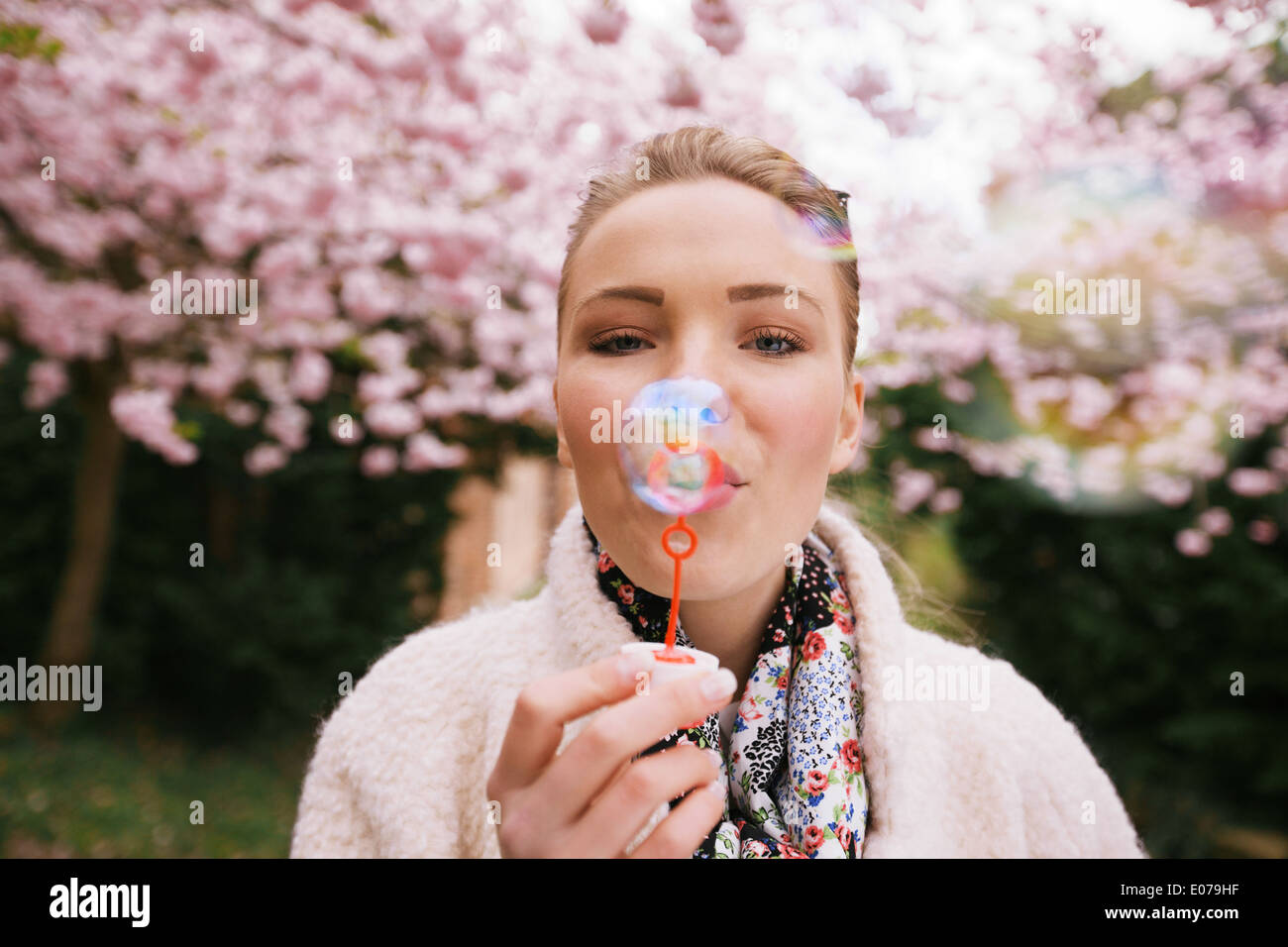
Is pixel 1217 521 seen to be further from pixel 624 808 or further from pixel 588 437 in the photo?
pixel 624 808

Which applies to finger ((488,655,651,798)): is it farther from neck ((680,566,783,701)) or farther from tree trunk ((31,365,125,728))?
tree trunk ((31,365,125,728))

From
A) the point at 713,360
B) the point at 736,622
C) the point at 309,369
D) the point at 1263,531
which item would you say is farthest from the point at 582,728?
the point at 1263,531

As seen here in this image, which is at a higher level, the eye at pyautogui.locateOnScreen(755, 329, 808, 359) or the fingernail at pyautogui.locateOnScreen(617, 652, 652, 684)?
the eye at pyautogui.locateOnScreen(755, 329, 808, 359)

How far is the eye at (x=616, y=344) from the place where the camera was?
1204 millimetres

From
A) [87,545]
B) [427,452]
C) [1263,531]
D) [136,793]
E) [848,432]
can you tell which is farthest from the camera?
[87,545]

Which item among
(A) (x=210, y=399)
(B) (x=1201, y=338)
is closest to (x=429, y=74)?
(A) (x=210, y=399)

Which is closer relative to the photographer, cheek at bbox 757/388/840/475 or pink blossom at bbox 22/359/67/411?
cheek at bbox 757/388/840/475

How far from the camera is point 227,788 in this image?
5203 mm

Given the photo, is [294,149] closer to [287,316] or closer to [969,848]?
[287,316]

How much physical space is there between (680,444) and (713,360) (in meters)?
0.16

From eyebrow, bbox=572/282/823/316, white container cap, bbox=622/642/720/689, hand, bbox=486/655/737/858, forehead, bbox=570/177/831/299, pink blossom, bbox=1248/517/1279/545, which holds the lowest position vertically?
hand, bbox=486/655/737/858

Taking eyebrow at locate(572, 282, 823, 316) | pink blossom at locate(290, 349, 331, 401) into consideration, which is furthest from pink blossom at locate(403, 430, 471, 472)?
eyebrow at locate(572, 282, 823, 316)

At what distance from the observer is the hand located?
0.97 metres

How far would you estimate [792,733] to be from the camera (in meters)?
1.30
